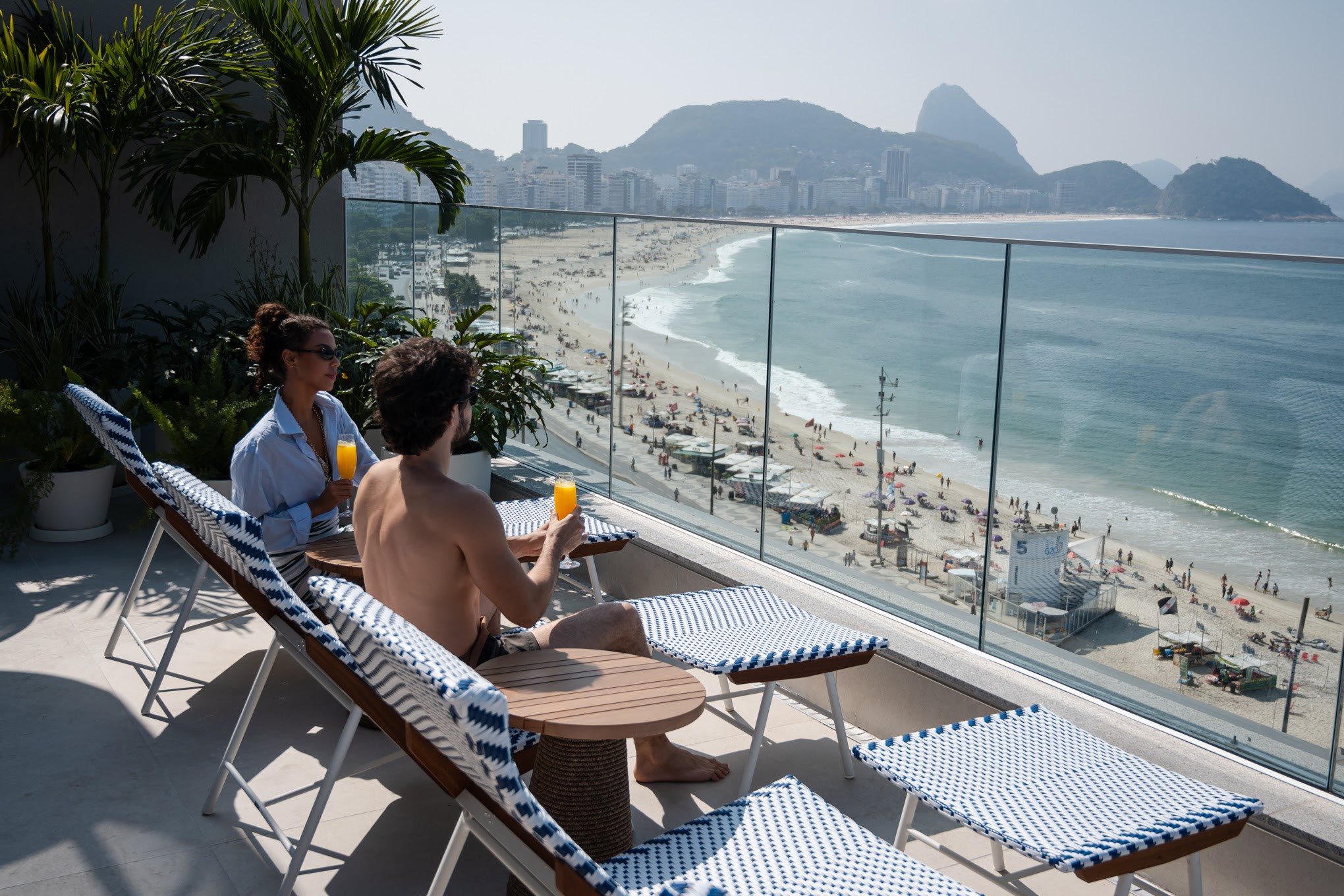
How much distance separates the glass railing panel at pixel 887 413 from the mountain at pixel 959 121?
9393 cm

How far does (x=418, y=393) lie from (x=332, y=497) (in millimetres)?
1422

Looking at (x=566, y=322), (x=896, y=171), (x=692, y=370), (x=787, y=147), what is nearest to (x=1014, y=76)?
(x=896, y=171)

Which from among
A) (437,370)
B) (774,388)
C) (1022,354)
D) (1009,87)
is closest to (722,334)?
(774,388)

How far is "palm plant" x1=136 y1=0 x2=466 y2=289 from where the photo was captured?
6.42 meters

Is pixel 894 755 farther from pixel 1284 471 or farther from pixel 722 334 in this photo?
pixel 722 334

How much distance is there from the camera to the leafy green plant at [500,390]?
5.97 meters

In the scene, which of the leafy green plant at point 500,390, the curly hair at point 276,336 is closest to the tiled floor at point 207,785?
the curly hair at point 276,336

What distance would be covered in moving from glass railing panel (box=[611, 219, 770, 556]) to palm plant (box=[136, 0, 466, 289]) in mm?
2080

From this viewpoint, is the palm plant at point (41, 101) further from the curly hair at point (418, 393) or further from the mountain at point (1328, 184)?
the mountain at point (1328, 184)

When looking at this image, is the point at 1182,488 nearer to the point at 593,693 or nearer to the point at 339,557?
the point at 593,693

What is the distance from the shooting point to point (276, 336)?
3.99 m

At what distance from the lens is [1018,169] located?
9669 centimetres

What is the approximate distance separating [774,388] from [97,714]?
107 inches

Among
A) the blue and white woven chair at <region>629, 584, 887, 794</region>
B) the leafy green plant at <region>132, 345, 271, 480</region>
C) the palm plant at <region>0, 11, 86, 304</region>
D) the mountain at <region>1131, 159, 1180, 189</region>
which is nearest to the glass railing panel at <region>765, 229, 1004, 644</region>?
the blue and white woven chair at <region>629, 584, 887, 794</region>
